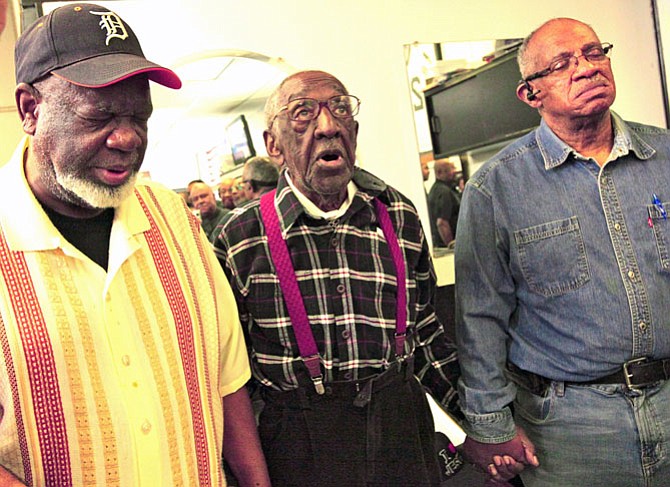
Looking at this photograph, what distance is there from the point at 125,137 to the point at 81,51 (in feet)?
0.51

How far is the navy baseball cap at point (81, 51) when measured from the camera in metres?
0.99

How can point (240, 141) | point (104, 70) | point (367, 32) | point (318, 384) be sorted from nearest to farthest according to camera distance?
point (104, 70) → point (318, 384) → point (240, 141) → point (367, 32)


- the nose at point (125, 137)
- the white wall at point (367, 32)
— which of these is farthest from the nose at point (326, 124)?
the white wall at point (367, 32)

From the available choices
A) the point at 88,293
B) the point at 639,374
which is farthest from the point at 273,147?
the point at 639,374

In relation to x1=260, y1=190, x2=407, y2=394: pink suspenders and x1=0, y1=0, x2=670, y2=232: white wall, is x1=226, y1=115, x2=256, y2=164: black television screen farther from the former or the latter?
x1=260, y1=190, x2=407, y2=394: pink suspenders

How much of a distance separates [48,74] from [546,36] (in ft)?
4.09

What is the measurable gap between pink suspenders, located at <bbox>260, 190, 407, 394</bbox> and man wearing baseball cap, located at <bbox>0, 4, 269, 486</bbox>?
1.02ft

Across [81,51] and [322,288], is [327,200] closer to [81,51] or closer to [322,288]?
[322,288]

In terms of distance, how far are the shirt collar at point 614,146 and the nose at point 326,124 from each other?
563 mm

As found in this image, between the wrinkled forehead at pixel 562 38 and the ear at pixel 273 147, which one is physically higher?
the wrinkled forehead at pixel 562 38

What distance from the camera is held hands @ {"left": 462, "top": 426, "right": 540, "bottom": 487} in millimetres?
1562

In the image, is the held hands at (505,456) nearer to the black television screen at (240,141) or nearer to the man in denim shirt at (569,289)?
the man in denim shirt at (569,289)

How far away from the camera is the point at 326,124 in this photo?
4.86 feet

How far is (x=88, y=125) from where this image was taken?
996mm
